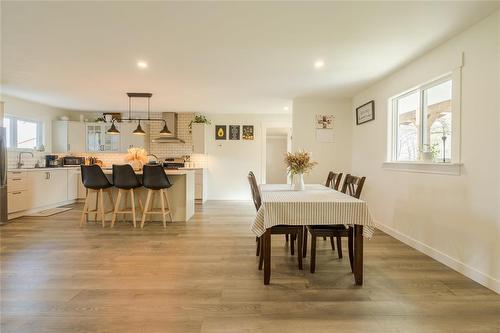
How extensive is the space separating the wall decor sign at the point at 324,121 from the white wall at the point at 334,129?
7cm

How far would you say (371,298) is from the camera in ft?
6.72

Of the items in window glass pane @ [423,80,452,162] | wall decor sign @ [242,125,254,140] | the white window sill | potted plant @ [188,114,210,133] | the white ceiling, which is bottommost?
the white window sill

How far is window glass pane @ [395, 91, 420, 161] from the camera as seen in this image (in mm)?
3381

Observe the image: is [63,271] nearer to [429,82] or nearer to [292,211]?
[292,211]

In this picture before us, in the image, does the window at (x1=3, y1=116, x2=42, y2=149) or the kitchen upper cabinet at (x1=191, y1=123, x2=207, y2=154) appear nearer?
the window at (x1=3, y1=116, x2=42, y2=149)

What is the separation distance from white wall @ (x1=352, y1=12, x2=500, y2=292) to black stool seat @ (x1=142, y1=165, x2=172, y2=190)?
3335 mm

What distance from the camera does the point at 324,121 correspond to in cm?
522

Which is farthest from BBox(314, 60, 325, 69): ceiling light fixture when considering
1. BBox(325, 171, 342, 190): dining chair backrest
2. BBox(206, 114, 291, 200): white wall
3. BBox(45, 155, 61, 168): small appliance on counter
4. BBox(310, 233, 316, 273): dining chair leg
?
BBox(45, 155, 61, 168): small appliance on counter

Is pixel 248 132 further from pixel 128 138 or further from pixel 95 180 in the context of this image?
pixel 95 180

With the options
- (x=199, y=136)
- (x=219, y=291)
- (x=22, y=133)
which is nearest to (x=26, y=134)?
(x=22, y=133)

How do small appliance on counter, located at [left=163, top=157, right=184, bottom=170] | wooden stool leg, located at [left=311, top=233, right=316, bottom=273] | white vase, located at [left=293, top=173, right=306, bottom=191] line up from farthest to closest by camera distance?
small appliance on counter, located at [left=163, top=157, right=184, bottom=170] → white vase, located at [left=293, top=173, right=306, bottom=191] → wooden stool leg, located at [left=311, top=233, right=316, bottom=273]

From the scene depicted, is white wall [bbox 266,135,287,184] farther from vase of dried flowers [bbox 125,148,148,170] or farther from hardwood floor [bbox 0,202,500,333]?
hardwood floor [bbox 0,202,500,333]

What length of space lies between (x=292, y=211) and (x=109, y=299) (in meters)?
1.56

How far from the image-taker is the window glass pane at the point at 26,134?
551 cm
